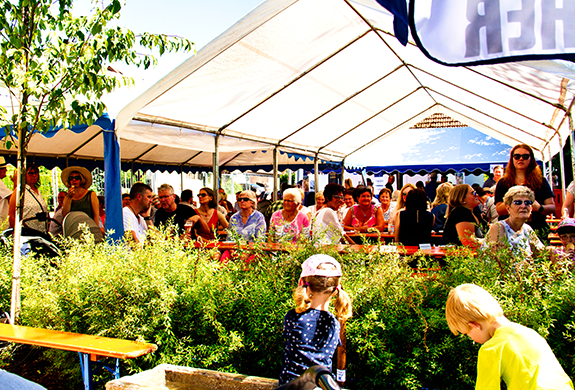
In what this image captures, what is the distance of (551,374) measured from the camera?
173cm

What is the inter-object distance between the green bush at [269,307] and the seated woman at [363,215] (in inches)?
159

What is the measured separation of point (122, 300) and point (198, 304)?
23.6 inches

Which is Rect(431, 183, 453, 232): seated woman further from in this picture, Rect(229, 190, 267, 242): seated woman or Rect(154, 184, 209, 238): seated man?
Rect(154, 184, 209, 238): seated man

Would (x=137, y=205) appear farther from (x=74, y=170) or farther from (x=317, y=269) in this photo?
(x=317, y=269)

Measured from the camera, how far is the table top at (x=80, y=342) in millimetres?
2791

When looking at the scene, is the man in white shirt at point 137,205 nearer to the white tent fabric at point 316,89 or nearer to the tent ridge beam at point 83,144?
the white tent fabric at point 316,89

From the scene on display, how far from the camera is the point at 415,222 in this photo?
5.35m

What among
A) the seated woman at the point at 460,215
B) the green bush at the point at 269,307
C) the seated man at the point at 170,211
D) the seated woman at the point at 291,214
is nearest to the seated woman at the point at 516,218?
the green bush at the point at 269,307

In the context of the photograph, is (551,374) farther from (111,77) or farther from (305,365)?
(111,77)

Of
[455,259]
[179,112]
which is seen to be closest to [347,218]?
[179,112]

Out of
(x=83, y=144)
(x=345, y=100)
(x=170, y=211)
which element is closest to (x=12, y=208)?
(x=170, y=211)

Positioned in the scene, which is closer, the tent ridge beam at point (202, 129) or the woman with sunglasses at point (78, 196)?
the woman with sunglasses at point (78, 196)

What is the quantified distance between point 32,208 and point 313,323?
5.37m

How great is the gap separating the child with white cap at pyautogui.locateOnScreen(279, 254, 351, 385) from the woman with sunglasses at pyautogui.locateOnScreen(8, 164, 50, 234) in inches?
171
